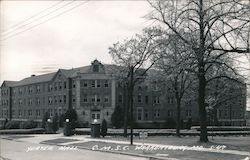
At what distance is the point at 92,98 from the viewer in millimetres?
72688

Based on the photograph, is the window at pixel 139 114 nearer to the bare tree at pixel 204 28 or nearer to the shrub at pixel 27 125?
the shrub at pixel 27 125

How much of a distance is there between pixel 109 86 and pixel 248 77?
49.5 metres

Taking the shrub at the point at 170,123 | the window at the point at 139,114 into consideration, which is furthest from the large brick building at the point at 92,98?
the shrub at the point at 170,123

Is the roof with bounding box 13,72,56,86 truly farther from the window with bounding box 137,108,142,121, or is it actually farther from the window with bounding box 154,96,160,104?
the window with bounding box 154,96,160,104

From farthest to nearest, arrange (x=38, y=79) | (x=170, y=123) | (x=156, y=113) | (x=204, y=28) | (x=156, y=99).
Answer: (x=38, y=79) → (x=156, y=99) → (x=156, y=113) → (x=170, y=123) → (x=204, y=28)

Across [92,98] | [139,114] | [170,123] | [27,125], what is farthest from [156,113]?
[27,125]

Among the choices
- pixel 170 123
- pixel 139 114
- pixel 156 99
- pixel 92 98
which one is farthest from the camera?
pixel 156 99

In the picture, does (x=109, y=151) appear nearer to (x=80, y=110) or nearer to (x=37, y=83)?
(x=80, y=110)

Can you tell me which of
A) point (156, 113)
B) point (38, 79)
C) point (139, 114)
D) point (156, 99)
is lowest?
point (139, 114)

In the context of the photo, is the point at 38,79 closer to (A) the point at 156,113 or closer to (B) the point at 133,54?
(A) the point at 156,113

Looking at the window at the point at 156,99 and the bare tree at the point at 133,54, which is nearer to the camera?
the bare tree at the point at 133,54

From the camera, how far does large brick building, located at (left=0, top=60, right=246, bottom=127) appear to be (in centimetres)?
7238

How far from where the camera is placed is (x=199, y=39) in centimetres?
2659

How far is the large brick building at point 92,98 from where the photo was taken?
72.4 m
